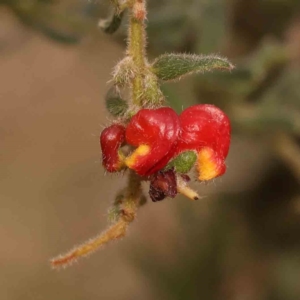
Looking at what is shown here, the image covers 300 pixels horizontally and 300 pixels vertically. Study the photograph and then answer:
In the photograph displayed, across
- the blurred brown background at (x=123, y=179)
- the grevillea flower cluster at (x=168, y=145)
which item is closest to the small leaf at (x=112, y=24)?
the blurred brown background at (x=123, y=179)

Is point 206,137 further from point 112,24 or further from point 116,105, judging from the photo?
point 112,24

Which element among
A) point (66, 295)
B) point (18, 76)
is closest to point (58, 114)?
point (18, 76)

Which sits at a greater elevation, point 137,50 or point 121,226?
point 137,50

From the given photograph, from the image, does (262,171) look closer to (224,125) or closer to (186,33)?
(186,33)

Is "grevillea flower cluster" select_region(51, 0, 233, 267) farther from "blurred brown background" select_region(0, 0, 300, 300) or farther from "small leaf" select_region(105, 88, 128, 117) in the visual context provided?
"blurred brown background" select_region(0, 0, 300, 300)

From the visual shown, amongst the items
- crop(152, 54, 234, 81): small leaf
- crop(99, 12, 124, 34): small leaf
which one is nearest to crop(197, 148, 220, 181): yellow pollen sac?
crop(152, 54, 234, 81): small leaf

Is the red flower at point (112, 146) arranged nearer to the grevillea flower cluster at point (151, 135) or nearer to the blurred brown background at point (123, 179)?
the grevillea flower cluster at point (151, 135)

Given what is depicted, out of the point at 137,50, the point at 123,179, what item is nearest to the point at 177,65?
the point at 137,50
